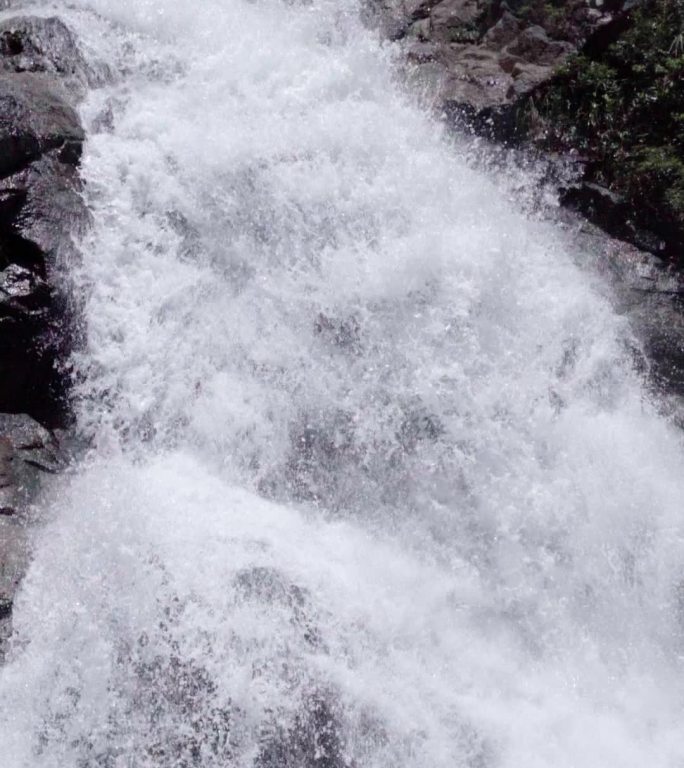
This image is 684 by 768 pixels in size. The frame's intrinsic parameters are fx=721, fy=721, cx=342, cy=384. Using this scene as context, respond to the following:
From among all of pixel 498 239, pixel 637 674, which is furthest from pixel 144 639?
pixel 498 239

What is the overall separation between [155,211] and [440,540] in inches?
167

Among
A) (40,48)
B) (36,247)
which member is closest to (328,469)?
(36,247)

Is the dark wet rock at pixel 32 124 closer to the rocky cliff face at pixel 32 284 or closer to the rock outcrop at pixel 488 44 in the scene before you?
the rocky cliff face at pixel 32 284

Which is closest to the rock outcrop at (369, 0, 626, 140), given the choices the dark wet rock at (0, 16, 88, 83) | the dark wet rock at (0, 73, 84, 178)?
the dark wet rock at (0, 16, 88, 83)

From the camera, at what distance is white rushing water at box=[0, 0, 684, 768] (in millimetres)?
5324

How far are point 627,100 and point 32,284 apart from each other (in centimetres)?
721

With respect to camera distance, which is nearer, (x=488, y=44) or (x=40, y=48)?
(x=40, y=48)

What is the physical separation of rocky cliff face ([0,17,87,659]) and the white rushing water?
25 centimetres

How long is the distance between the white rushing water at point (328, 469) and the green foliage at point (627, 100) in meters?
1.39

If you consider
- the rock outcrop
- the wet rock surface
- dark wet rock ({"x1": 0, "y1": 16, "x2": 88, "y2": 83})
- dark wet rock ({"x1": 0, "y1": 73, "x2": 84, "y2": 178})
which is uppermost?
the rock outcrop

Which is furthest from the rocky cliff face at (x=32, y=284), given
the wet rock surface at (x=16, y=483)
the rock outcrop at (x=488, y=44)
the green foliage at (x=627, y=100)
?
the green foliage at (x=627, y=100)

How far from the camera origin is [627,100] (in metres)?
8.87

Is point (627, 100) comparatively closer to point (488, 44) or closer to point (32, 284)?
point (488, 44)

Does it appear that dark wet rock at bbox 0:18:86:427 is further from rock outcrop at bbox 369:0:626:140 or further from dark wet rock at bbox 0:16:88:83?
rock outcrop at bbox 369:0:626:140
